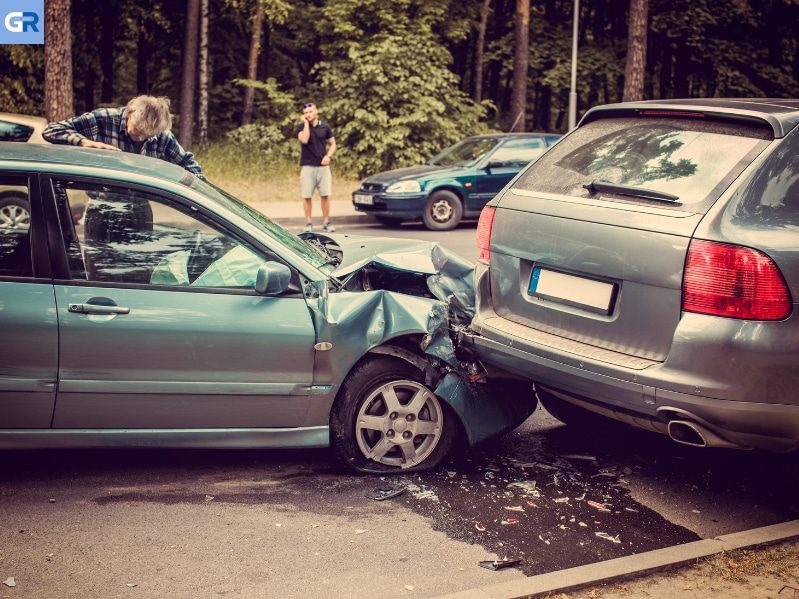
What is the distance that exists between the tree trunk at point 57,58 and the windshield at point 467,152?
20.3 ft

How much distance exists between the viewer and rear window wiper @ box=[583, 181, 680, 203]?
418 centimetres

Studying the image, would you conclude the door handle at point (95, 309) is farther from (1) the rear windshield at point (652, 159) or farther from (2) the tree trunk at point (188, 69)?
(2) the tree trunk at point (188, 69)

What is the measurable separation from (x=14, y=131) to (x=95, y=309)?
34.3 ft

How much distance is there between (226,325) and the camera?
439 centimetres

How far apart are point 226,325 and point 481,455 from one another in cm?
159

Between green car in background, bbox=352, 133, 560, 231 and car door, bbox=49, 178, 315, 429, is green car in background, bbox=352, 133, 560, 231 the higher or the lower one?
the higher one

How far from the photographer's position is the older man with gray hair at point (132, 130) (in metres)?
6.63

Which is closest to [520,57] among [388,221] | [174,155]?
[388,221]

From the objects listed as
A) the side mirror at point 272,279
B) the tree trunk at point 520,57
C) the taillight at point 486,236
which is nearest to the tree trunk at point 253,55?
the tree trunk at point 520,57

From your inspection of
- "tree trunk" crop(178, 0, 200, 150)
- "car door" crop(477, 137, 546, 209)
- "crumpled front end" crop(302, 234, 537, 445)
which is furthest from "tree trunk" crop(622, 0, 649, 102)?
"crumpled front end" crop(302, 234, 537, 445)

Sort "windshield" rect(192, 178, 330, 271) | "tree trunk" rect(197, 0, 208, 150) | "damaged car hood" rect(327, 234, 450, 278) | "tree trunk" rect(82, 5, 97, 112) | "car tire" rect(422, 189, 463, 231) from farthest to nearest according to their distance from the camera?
"tree trunk" rect(82, 5, 97, 112) < "tree trunk" rect(197, 0, 208, 150) < "car tire" rect(422, 189, 463, 231) < "damaged car hood" rect(327, 234, 450, 278) < "windshield" rect(192, 178, 330, 271)

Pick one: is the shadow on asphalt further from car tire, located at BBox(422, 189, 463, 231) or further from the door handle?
car tire, located at BBox(422, 189, 463, 231)

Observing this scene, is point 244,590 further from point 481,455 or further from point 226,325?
point 481,455

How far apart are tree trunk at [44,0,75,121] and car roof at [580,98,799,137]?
11.6m
